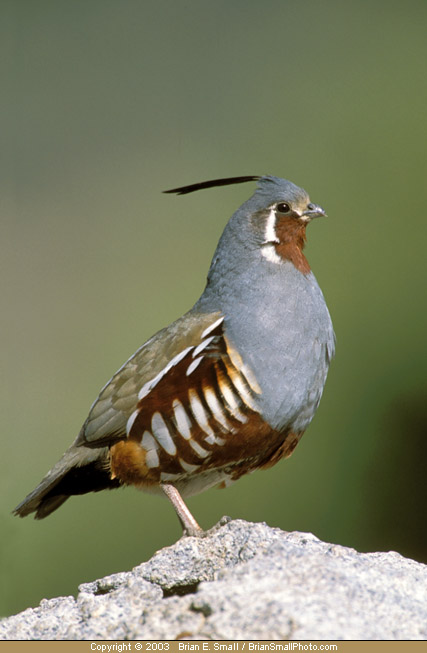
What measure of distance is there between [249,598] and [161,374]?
1398 mm

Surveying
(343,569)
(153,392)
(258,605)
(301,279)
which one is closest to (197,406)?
(153,392)

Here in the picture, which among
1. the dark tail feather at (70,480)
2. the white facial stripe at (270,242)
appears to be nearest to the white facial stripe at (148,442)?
the dark tail feather at (70,480)

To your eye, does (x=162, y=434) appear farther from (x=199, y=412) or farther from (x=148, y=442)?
(x=199, y=412)

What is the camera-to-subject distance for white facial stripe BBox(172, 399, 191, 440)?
10.2 feet

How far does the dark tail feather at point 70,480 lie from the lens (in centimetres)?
340

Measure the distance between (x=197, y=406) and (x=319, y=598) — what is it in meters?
1.25

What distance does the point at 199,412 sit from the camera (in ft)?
10.2

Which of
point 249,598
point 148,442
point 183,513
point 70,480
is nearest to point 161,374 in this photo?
point 148,442

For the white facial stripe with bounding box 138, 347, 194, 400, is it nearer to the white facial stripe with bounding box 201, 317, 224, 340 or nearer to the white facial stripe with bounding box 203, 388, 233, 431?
the white facial stripe with bounding box 201, 317, 224, 340

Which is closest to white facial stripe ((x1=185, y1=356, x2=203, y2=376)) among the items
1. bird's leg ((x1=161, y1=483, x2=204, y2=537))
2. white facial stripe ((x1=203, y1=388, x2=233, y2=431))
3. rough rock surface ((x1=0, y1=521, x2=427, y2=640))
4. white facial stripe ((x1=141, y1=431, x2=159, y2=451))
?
white facial stripe ((x1=203, y1=388, x2=233, y2=431))

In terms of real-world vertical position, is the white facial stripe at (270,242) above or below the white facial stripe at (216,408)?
above

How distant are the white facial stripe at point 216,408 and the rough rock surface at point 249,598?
0.49 m

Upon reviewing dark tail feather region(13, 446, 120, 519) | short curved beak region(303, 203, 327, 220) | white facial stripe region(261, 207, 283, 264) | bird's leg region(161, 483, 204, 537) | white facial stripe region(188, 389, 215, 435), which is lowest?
bird's leg region(161, 483, 204, 537)

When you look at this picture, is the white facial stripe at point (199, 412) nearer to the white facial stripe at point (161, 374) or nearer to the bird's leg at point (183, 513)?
the white facial stripe at point (161, 374)
